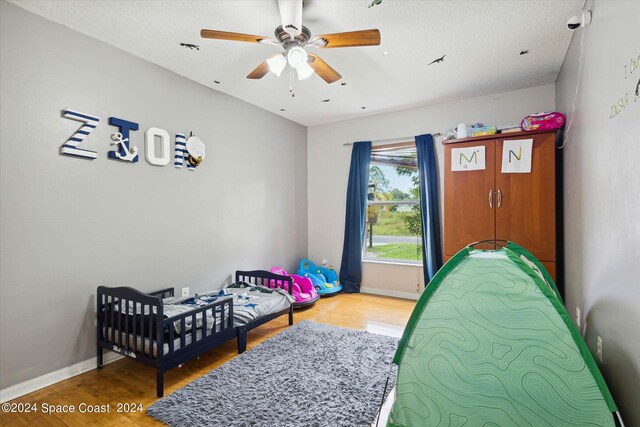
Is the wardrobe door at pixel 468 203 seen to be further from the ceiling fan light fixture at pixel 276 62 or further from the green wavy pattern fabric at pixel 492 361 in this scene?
the ceiling fan light fixture at pixel 276 62

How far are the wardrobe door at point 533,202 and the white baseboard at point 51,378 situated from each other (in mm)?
3563

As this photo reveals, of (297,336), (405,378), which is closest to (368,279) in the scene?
(297,336)

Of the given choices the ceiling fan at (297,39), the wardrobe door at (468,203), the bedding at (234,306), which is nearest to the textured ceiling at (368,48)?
the ceiling fan at (297,39)

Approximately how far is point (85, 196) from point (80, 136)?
1.43 feet

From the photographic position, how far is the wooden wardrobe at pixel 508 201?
2781 millimetres

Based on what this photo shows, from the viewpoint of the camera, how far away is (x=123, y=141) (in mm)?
2533

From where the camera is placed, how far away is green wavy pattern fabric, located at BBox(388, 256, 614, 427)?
1.29m

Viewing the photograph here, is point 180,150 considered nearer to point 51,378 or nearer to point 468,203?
point 51,378

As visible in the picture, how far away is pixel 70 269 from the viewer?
225cm

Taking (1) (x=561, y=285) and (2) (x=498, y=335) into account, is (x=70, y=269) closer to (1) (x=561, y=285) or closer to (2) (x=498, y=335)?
(2) (x=498, y=335)

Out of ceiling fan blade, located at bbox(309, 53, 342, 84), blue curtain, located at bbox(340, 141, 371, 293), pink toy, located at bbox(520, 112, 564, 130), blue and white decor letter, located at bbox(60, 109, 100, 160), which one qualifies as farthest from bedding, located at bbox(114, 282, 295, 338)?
pink toy, located at bbox(520, 112, 564, 130)

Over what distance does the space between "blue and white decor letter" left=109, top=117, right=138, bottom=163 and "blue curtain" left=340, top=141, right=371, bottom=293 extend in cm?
269

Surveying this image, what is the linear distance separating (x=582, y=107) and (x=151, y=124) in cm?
330

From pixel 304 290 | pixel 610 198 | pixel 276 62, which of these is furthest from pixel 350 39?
pixel 304 290
